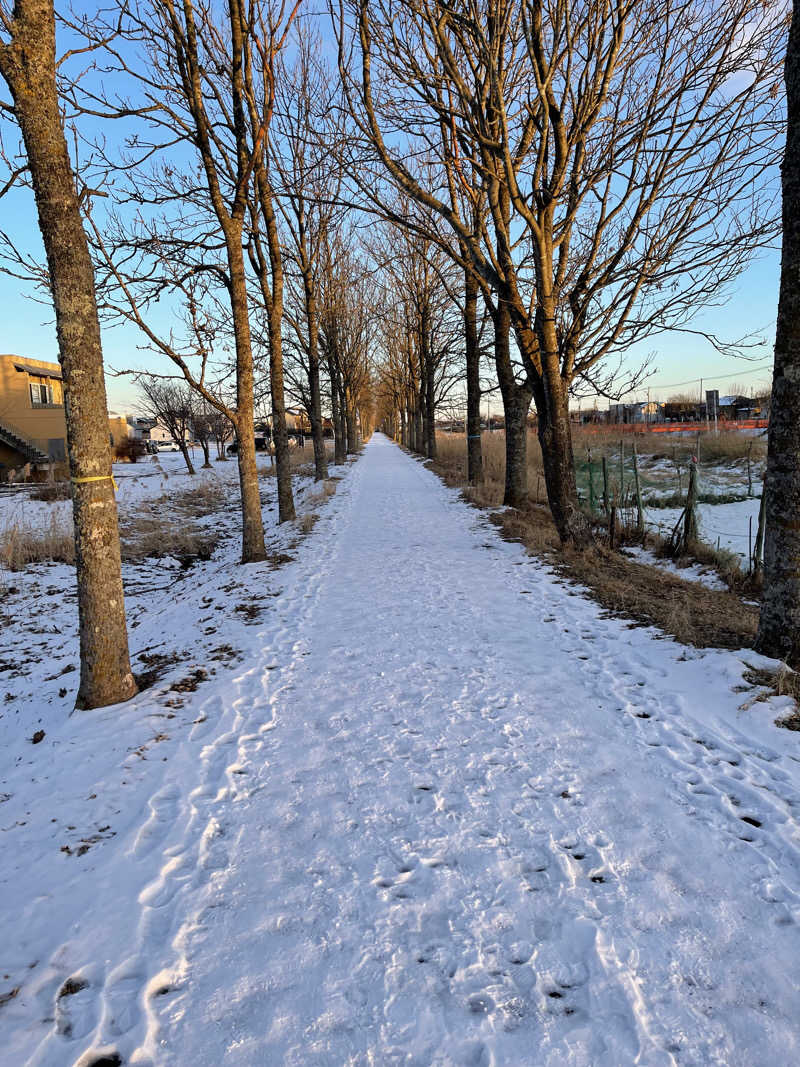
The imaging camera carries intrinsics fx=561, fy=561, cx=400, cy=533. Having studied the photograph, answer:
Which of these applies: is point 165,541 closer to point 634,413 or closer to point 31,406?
point 31,406

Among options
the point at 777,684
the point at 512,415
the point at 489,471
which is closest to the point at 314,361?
the point at 489,471

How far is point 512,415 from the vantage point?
12234 millimetres

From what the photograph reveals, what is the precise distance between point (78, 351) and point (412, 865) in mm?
4053

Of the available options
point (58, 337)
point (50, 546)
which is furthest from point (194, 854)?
point (50, 546)

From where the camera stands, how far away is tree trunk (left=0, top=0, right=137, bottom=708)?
12.6 ft

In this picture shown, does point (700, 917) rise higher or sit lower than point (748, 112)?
lower

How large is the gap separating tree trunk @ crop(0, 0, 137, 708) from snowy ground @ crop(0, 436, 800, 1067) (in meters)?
0.46

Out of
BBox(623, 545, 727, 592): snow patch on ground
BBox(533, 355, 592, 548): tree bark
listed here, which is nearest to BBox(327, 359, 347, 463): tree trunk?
BBox(533, 355, 592, 548): tree bark

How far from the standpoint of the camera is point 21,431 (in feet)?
119

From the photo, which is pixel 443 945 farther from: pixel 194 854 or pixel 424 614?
pixel 424 614

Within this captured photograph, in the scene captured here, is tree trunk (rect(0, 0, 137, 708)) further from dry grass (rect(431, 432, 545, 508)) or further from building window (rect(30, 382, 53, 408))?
building window (rect(30, 382, 53, 408))

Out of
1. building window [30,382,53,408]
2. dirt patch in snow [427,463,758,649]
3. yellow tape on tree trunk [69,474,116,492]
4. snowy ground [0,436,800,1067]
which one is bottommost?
snowy ground [0,436,800,1067]

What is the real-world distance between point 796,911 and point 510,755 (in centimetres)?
147

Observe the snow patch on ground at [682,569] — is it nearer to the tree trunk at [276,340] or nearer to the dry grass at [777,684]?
the dry grass at [777,684]
